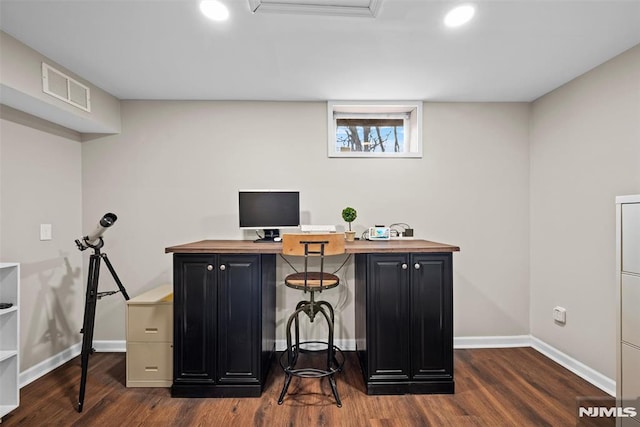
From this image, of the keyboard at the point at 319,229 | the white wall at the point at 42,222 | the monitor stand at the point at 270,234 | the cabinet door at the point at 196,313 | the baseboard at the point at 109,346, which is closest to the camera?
the cabinet door at the point at 196,313

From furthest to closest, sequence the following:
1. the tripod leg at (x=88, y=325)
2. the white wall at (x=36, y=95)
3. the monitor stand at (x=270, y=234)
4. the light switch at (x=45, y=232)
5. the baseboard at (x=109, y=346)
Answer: the baseboard at (x=109, y=346) < the monitor stand at (x=270, y=234) < the light switch at (x=45, y=232) < the tripod leg at (x=88, y=325) < the white wall at (x=36, y=95)

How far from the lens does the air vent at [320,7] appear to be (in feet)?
5.23

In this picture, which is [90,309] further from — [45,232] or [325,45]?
[325,45]

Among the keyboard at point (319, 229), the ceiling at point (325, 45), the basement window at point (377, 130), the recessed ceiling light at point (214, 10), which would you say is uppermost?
the recessed ceiling light at point (214, 10)

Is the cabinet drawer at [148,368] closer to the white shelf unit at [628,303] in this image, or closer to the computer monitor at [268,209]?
the computer monitor at [268,209]

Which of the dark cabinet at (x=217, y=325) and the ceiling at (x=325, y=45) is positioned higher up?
the ceiling at (x=325, y=45)

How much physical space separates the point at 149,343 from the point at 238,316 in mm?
763

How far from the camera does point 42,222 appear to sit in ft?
8.11

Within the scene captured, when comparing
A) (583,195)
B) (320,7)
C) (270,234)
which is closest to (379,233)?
(270,234)

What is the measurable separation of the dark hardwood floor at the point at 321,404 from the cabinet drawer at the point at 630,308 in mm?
719

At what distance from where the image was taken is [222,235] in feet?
9.54

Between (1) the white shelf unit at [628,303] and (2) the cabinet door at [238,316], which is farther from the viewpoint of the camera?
(2) the cabinet door at [238,316]

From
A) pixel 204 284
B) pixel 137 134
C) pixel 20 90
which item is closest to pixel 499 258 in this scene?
pixel 204 284

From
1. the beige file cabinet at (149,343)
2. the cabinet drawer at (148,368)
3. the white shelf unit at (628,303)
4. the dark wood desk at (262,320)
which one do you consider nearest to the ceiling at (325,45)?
the white shelf unit at (628,303)
